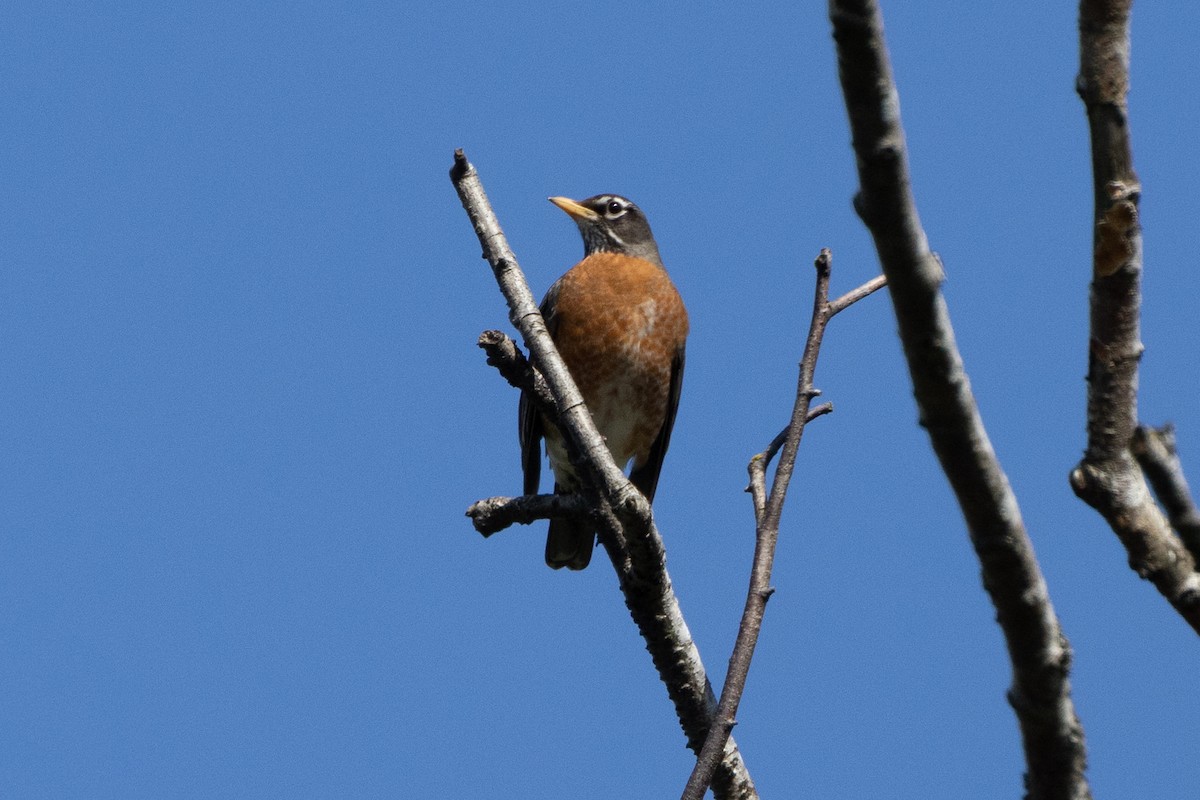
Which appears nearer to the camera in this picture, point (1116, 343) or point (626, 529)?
point (1116, 343)

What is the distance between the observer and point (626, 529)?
579 cm

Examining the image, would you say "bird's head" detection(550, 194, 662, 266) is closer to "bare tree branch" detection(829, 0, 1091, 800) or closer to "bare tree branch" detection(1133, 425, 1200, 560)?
"bare tree branch" detection(1133, 425, 1200, 560)

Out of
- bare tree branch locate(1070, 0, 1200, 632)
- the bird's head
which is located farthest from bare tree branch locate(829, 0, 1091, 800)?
the bird's head

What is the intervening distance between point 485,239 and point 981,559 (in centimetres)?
363

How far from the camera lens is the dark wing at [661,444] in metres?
11.3

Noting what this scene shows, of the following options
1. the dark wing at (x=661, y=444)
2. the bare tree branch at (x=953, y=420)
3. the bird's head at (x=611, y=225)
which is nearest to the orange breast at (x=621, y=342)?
the dark wing at (x=661, y=444)

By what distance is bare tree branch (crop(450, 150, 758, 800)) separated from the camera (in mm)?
5652

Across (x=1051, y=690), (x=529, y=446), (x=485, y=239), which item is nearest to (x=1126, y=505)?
(x=1051, y=690)

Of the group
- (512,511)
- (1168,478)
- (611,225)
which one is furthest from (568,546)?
(1168,478)

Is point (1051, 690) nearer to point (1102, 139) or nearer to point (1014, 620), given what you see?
point (1014, 620)

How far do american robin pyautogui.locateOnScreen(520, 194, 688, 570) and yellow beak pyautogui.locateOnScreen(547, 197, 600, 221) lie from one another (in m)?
0.70

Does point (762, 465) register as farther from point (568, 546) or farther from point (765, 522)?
point (568, 546)

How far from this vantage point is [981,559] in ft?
10.2

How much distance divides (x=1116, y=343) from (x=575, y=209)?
9078 mm
